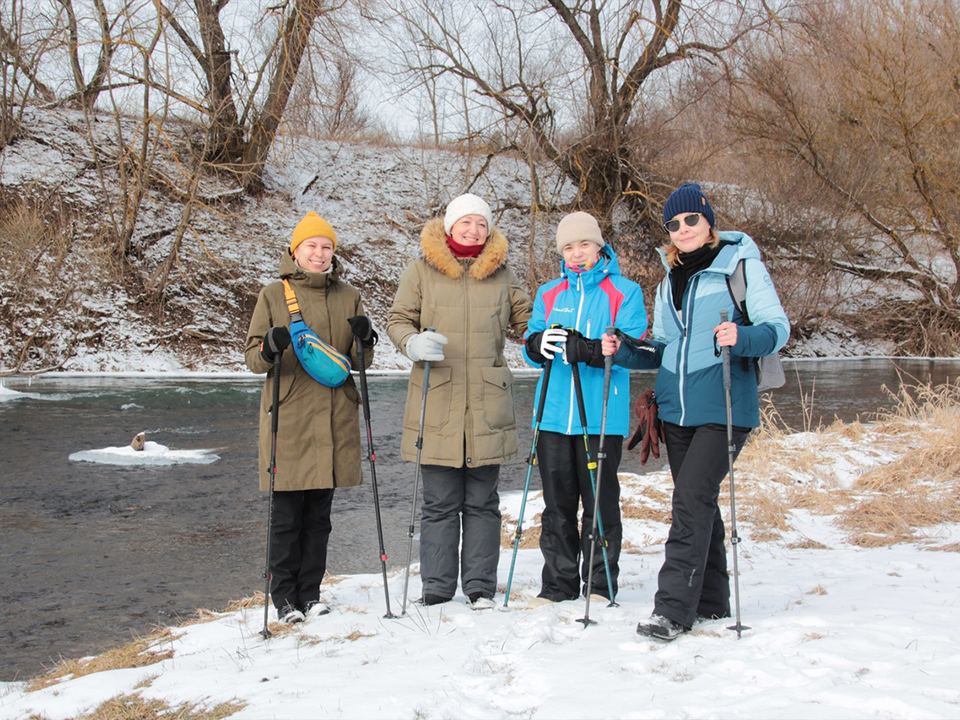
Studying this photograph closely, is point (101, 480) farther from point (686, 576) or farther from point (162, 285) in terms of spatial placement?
point (162, 285)

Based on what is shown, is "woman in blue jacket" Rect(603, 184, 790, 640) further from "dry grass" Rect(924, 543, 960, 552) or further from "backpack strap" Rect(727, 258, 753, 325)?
"dry grass" Rect(924, 543, 960, 552)

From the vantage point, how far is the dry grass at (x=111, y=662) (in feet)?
12.3

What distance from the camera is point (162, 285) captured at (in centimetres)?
1880

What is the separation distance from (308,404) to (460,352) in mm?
811

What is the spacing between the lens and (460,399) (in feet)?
13.8

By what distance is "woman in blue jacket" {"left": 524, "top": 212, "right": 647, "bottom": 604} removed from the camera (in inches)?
160

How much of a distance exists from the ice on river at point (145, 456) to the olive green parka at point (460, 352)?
18.4 ft

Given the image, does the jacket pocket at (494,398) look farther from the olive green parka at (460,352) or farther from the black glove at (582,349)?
the black glove at (582,349)

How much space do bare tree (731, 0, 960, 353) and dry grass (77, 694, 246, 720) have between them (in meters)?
19.4

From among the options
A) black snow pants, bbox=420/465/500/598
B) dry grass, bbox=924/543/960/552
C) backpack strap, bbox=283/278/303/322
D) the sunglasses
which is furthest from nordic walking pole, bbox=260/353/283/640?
dry grass, bbox=924/543/960/552

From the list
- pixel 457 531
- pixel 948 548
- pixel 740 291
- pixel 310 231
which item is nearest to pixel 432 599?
pixel 457 531

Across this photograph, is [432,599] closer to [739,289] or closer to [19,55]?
→ [739,289]

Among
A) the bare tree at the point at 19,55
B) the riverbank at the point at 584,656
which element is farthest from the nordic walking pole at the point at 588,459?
the bare tree at the point at 19,55

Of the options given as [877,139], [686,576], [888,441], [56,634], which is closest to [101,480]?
[56,634]
